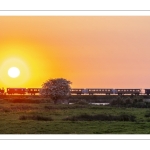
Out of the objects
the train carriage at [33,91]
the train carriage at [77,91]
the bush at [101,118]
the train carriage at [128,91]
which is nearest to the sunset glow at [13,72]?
the train carriage at [33,91]

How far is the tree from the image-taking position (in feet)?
102

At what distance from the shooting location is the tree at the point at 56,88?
3108 centimetres

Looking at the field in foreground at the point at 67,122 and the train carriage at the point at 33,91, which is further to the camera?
the train carriage at the point at 33,91

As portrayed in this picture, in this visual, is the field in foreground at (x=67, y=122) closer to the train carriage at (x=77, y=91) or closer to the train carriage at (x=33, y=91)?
the train carriage at (x=33, y=91)

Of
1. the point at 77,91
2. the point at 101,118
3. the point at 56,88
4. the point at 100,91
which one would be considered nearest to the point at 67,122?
the point at 101,118

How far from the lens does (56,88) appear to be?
1233 inches

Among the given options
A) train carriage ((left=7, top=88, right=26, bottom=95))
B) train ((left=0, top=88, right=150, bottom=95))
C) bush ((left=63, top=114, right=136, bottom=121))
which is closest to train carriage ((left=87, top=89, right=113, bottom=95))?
train ((left=0, top=88, right=150, bottom=95))

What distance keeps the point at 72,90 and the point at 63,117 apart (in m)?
12.1

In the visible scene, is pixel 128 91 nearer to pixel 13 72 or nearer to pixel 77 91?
pixel 77 91
